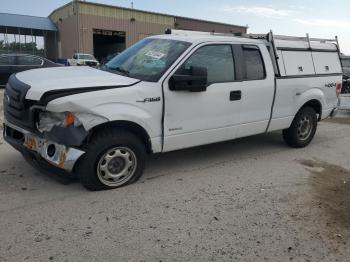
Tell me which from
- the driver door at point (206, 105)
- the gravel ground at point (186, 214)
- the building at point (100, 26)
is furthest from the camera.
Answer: the building at point (100, 26)

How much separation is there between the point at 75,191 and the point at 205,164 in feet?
6.62

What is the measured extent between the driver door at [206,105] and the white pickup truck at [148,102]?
1cm

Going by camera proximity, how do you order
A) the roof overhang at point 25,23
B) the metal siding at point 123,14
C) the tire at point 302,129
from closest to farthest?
the tire at point 302,129, the metal siding at point 123,14, the roof overhang at point 25,23

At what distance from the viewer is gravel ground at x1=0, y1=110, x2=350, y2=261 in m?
3.30

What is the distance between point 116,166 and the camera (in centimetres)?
454

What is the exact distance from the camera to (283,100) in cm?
616

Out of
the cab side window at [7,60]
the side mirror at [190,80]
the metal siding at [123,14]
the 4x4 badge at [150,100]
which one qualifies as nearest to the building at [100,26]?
the metal siding at [123,14]

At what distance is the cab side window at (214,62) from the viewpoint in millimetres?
4957

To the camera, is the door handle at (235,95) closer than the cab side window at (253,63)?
Yes

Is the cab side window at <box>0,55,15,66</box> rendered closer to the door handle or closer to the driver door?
the driver door

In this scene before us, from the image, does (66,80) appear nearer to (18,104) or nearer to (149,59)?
(18,104)

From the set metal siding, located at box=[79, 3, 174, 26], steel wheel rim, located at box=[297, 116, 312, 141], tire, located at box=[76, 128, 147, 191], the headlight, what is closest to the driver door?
tire, located at box=[76, 128, 147, 191]

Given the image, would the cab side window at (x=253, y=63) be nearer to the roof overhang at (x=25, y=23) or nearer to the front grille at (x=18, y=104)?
the front grille at (x=18, y=104)

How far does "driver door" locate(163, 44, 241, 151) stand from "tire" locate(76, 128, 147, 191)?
441mm
